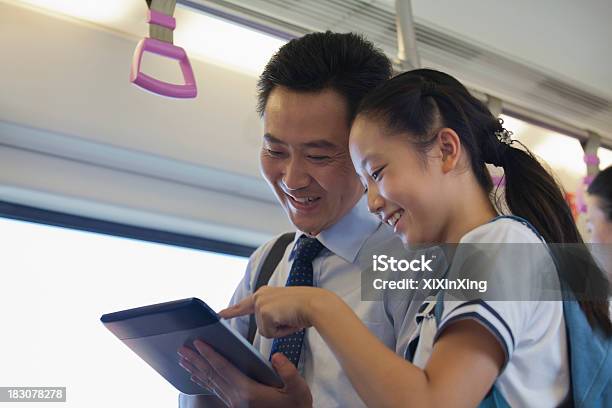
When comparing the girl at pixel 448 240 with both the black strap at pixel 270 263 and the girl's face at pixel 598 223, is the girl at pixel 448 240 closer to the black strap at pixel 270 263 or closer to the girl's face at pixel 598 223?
the black strap at pixel 270 263

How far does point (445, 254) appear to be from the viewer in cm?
120

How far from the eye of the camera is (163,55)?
1.88 metres

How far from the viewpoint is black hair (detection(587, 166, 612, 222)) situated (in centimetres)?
196

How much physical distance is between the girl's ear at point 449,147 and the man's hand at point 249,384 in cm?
43

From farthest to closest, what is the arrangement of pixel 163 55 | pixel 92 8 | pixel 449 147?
pixel 92 8 → pixel 163 55 → pixel 449 147

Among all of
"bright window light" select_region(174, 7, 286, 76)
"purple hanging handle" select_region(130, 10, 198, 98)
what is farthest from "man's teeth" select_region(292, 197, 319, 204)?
"bright window light" select_region(174, 7, 286, 76)

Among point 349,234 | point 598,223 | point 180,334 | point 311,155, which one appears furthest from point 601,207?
point 180,334

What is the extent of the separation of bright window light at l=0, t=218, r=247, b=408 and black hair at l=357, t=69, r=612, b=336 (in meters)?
1.82

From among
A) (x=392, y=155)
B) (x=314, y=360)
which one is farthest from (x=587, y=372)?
(x=314, y=360)

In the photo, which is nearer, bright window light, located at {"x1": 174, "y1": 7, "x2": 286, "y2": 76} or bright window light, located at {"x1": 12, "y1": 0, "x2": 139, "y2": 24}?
bright window light, located at {"x1": 12, "y1": 0, "x2": 139, "y2": 24}

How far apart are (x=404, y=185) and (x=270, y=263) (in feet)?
2.00

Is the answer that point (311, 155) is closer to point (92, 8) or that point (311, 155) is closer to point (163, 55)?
point (163, 55)

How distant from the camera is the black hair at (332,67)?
1563mm

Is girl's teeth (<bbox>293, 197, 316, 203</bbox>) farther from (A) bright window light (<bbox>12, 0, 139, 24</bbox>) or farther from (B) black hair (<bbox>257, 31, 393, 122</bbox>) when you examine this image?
(A) bright window light (<bbox>12, 0, 139, 24</bbox>)
